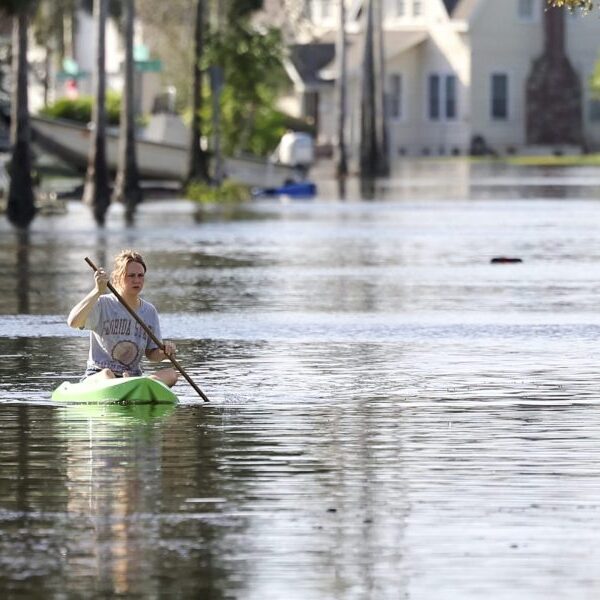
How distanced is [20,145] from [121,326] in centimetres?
3265

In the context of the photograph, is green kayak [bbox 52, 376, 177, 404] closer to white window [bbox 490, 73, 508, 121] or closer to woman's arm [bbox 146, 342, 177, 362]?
woman's arm [bbox 146, 342, 177, 362]

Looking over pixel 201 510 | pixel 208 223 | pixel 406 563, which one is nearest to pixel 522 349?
pixel 201 510

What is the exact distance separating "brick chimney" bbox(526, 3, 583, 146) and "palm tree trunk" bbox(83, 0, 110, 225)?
53.4 metres

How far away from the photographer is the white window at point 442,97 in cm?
10600

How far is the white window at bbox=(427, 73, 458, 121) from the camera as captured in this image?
348 ft

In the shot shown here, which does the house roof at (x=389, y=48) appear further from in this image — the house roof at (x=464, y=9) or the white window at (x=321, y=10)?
the white window at (x=321, y=10)

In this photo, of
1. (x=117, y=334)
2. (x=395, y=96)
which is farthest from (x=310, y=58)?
(x=117, y=334)

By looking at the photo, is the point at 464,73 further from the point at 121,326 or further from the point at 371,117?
the point at 121,326

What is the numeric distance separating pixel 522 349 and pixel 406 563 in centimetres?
1022

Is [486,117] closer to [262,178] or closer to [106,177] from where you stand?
[262,178]

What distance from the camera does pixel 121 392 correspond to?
16.1 m

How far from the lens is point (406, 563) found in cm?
1023

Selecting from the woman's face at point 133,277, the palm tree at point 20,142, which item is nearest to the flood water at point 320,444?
the woman's face at point 133,277

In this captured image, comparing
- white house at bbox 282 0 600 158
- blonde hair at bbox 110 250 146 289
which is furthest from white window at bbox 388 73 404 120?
blonde hair at bbox 110 250 146 289
